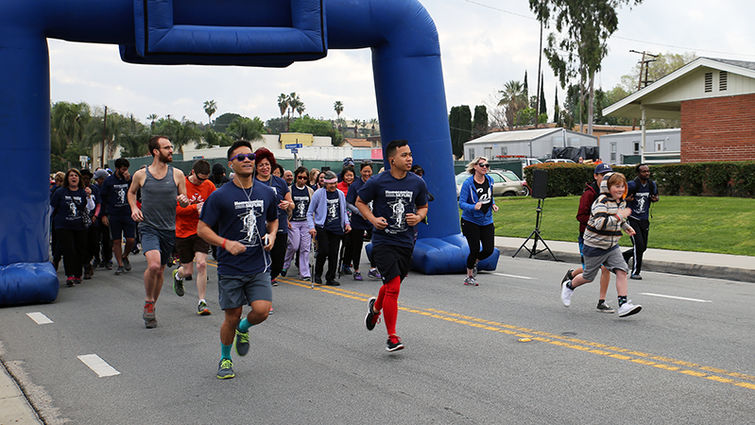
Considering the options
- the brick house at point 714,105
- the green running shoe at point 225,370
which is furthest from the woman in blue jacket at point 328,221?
the brick house at point 714,105

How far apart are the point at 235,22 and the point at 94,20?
199 cm

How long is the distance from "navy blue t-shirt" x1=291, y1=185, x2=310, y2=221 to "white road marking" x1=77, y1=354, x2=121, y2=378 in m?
5.32

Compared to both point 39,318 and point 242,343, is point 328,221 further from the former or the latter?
point 242,343

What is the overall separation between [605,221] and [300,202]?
5261 mm

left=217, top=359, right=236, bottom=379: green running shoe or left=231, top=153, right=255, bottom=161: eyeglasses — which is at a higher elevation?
left=231, top=153, right=255, bottom=161: eyeglasses

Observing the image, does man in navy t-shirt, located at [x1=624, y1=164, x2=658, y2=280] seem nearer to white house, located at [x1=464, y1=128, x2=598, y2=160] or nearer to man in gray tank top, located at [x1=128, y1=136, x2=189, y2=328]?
man in gray tank top, located at [x1=128, y1=136, x2=189, y2=328]

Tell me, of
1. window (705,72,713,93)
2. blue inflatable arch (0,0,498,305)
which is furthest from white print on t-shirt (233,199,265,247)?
window (705,72,713,93)

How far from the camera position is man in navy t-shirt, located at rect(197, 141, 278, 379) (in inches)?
233

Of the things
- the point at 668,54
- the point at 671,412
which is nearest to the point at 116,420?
the point at 671,412

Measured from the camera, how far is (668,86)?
27609mm

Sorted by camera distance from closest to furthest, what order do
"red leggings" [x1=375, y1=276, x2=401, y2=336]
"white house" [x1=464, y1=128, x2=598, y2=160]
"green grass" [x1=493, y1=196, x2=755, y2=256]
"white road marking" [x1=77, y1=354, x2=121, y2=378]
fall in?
"white road marking" [x1=77, y1=354, x2=121, y2=378], "red leggings" [x1=375, y1=276, x2=401, y2=336], "green grass" [x1=493, y1=196, x2=755, y2=256], "white house" [x1=464, y1=128, x2=598, y2=160]

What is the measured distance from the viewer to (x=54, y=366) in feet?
21.6

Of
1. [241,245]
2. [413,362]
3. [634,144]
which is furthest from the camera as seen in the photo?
[634,144]

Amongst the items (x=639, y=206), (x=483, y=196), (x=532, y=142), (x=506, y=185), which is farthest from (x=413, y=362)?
(x=532, y=142)
